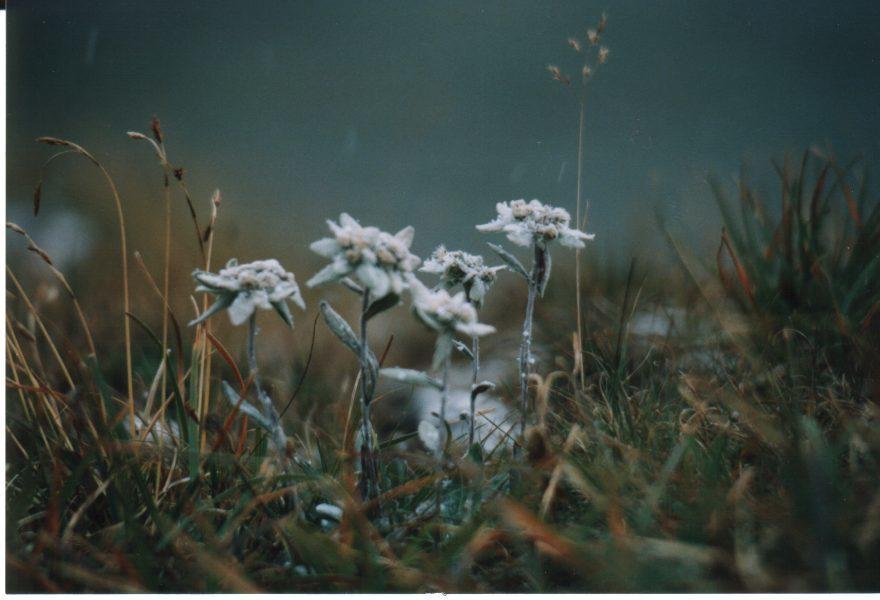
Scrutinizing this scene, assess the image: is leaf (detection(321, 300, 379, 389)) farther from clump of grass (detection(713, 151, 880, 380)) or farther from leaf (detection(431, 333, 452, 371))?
clump of grass (detection(713, 151, 880, 380))

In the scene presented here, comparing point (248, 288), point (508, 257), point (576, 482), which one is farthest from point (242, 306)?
point (576, 482)

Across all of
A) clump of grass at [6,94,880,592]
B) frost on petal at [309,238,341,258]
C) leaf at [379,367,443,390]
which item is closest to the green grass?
clump of grass at [6,94,880,592]

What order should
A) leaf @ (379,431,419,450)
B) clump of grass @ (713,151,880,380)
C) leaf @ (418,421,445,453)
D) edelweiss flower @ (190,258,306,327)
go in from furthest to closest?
clump of grass @ (713,151,880,380) < leaf @ (379,431,419,450) < leaf @ (418,421,445,453) < edelweiss flower @ (190,258,306,327)

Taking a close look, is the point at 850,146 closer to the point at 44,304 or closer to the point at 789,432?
the point at 789,432

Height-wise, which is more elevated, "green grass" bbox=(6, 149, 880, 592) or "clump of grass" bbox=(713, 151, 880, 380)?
"clump of grass" bbox=(713, 151, 880, 380)

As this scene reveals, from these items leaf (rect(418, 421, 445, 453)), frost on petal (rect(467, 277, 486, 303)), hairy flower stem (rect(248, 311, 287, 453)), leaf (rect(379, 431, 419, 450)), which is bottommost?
leaf (rect(379, 431, 419, 450))

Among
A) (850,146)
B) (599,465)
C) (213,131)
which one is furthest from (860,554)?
(213,131)
